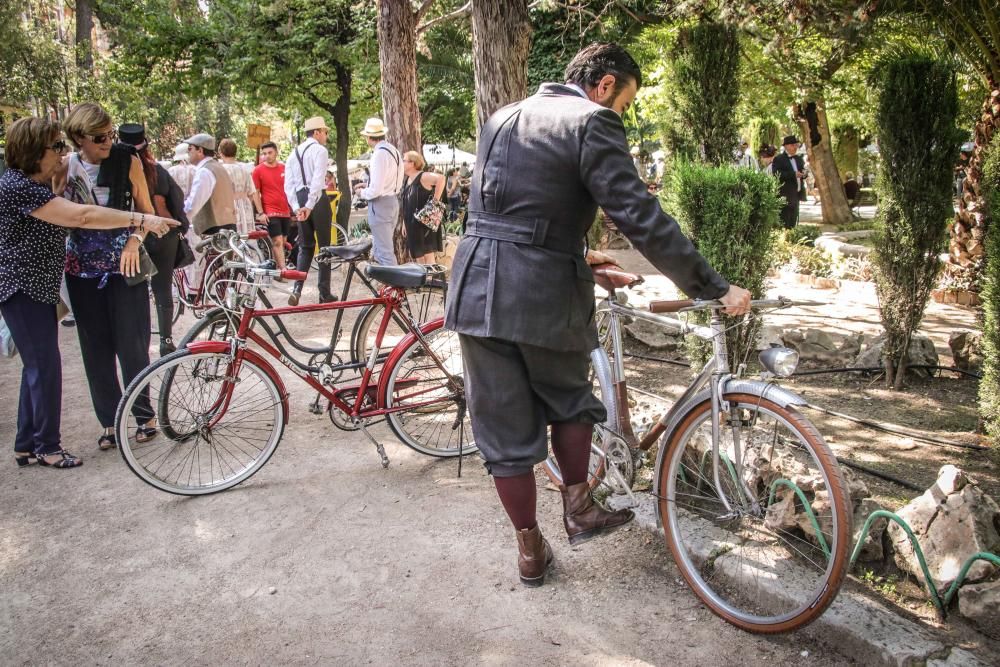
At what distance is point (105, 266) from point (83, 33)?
24.4 m

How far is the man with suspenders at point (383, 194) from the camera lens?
28.3ft

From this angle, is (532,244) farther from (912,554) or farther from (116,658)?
(116,658)

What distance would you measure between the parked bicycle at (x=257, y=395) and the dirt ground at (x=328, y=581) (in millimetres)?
196

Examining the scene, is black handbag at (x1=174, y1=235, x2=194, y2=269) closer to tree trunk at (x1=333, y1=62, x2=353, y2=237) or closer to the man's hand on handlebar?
the man's hand on handlebar

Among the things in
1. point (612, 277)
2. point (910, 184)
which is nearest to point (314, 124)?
point (910, 184)

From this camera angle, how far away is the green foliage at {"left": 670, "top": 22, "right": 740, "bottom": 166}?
551cm

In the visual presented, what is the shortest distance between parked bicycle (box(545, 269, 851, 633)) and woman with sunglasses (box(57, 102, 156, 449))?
9.09 feet

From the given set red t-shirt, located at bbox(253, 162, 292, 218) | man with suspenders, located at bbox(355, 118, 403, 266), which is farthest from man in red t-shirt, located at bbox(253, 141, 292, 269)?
man with suspenders, located at bbox(355, 118, 403, 266)

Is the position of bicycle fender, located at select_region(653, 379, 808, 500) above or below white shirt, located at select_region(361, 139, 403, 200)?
below

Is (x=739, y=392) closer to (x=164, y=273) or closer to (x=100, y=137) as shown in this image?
(x=100, y=137)

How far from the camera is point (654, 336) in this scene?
6773 millimetres

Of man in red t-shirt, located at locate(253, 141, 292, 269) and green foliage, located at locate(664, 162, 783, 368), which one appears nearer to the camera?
green foliage, located at locate(664, 162, 783, 368)

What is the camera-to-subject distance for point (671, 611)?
9.84 ft

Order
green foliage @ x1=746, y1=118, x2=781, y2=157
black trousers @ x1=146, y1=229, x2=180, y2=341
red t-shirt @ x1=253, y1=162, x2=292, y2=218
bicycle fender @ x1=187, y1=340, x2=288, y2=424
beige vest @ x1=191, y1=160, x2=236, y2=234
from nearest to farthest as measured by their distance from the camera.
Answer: bicycle fender @ x1=187, y1=340, x2=288, y2=424 < black trousers @ x1=146, y1=229, x2=180, y2=341 < beige vest @ x1=191, y1=160, x2=236, y2=234 < red t-shirt @ x1=253, y1=162, x2=292, y2=218 < green foliage @ x1=746, y1=118, x2=781, y2=157
